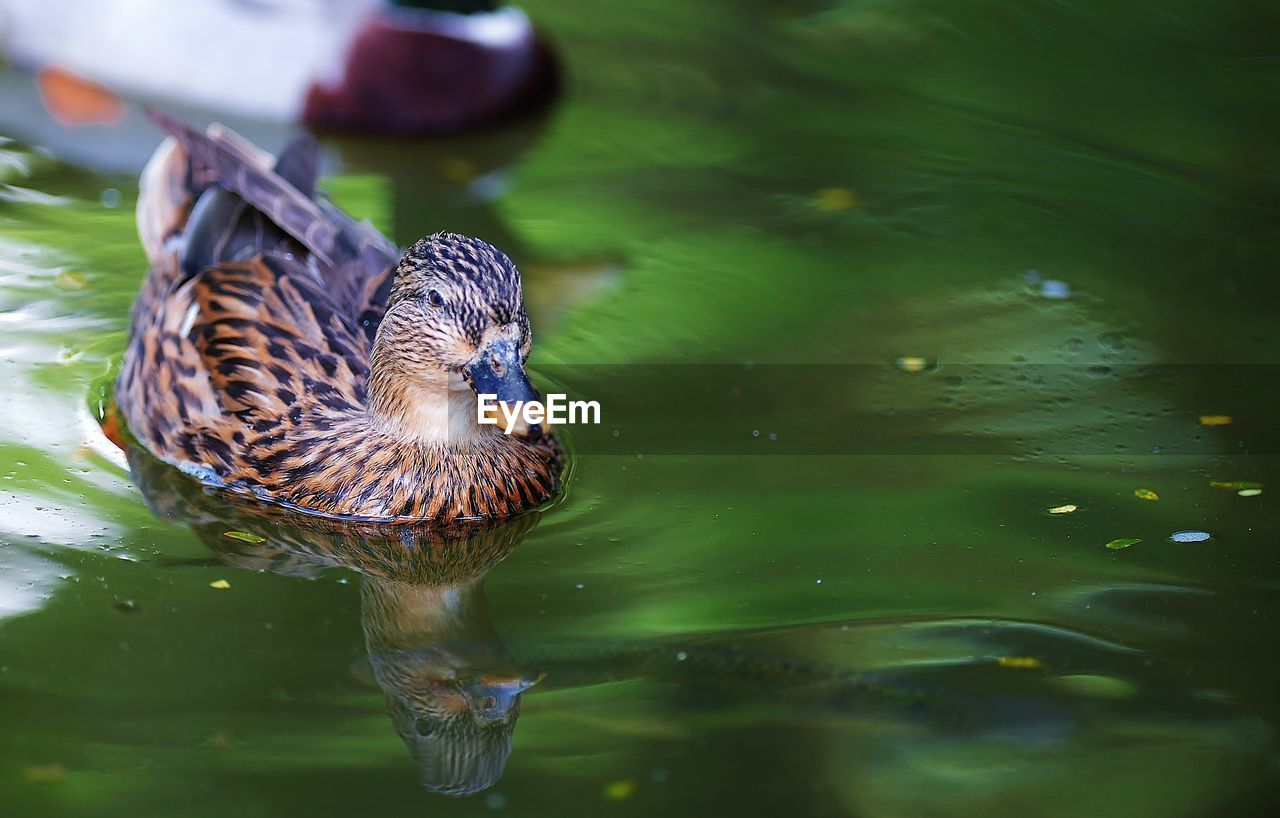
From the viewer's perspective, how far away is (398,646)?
4.43 metres

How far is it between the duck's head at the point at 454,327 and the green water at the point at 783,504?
483 mm

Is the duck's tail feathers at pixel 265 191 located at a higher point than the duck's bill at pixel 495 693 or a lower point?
higher

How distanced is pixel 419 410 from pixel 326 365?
37 centimetres

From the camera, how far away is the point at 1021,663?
439 cm

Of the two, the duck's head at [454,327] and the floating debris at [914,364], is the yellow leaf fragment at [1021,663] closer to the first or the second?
the duck's head at [454,327]

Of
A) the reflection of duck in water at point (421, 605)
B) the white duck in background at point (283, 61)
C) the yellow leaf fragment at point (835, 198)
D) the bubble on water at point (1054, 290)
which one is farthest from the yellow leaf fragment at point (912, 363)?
the white duck in background at point (283, 61)

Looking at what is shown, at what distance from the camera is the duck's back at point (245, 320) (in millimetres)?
5020

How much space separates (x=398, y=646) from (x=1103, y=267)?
10.8 ft

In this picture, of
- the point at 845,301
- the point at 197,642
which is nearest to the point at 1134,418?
the point at 845,301

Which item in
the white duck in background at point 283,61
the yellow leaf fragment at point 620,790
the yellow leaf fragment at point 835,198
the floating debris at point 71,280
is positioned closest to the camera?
the yellow leaf fragment at point 620,790

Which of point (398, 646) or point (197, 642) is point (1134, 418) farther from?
point (197, 642)

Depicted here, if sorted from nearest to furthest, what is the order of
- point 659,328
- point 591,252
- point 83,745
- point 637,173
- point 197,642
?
point 83,745 < point 197,642 < point 659,328 < point 591,252 < point 637,173

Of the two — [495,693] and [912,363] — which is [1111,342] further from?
[495,693]

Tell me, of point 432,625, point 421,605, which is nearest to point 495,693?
point 432,625
